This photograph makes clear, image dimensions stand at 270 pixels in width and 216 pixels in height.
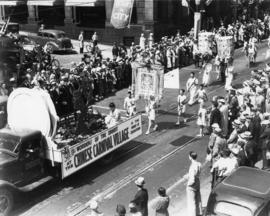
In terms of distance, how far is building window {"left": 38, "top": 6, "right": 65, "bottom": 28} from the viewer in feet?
135

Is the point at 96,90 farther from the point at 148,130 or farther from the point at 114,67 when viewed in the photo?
the point at 148,130

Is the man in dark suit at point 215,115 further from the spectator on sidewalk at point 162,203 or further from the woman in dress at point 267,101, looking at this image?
the spectator on sidewalk at point 162,203

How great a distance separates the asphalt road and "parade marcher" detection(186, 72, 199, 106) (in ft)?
5.98

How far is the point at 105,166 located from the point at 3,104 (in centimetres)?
444

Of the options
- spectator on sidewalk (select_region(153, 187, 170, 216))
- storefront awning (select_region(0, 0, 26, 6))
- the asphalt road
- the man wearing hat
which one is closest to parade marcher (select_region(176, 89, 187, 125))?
the asphalt road

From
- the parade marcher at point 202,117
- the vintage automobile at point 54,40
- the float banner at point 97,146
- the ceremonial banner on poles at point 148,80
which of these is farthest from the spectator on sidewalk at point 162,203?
the vintage automobile at point 54,40

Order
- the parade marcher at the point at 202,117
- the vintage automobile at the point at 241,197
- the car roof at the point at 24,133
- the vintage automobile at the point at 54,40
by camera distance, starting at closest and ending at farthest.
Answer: the vintage automobile at the point at 241,197, the car roof at the point at 24,133, the parade marcher at the point at 202,117, the vintage automobile at the point at 54,40

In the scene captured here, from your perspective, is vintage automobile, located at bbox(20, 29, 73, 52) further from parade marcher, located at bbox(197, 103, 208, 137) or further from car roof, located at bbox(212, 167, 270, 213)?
car roof, located at bbox(212, 167, 270, 213)

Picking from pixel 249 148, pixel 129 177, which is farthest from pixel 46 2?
pixel 249 148

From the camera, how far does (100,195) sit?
1273 cm

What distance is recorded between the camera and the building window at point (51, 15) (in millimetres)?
41166

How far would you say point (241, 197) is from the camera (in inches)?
362

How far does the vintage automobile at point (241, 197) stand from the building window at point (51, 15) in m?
33.6

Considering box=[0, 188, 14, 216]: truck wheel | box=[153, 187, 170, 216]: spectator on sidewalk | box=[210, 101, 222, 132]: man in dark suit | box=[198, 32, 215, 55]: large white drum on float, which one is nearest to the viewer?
box=[153, 187, 170, 216]: spectator on sidewalk
